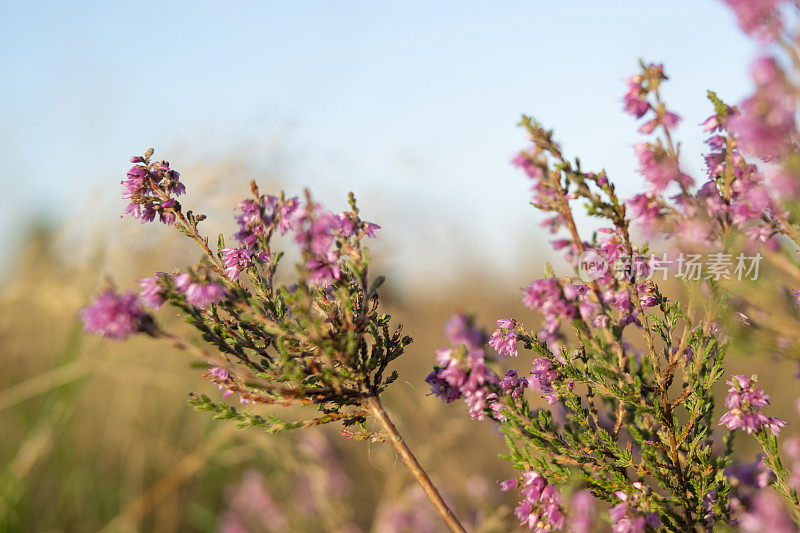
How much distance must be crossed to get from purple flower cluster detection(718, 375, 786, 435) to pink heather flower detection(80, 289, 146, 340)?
192cm

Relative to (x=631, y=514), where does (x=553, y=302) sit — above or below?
above

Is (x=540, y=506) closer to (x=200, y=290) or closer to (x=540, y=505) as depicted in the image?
(x=540, y=505)

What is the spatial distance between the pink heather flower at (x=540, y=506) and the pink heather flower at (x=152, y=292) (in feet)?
4.32

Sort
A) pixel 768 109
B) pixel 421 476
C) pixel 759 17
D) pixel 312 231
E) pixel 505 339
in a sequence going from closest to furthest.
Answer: pixel 768 109, pixel 759 17, pixel 312 231, pixel 421 476, pixel 505 339

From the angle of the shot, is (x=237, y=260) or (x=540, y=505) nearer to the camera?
(x=540, y=505)

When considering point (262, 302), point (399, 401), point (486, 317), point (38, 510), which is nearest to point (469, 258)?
point (486, 317)

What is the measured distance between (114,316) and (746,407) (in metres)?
2.06

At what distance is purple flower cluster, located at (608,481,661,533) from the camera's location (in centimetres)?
185

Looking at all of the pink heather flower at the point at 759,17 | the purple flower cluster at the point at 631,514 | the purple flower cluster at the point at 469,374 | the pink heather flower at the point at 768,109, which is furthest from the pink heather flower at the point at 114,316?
the pink heather flower at the point at 759,17

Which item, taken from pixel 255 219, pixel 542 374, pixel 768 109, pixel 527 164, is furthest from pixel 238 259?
pixel 768 109

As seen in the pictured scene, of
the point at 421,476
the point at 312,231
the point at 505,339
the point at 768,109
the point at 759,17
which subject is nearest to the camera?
the point at 768,109

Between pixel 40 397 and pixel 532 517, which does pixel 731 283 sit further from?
pixel 40 397

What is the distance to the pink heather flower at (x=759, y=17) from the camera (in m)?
1.62

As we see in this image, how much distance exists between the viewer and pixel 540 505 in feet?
6.72
